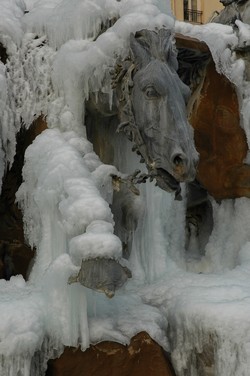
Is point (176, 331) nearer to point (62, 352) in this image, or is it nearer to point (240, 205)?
point (62, 352)

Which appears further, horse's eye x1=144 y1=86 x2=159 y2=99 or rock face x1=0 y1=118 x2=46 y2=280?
rock face x1=0 y1=118 x2=46 y2=280

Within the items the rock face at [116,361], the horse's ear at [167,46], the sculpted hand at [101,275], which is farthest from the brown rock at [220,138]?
the sculpted hand at [101,275]

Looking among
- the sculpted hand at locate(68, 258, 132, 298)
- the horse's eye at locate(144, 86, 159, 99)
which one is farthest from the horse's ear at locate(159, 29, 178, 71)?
the sculpted hand at locate(68, 258, 132, 298)

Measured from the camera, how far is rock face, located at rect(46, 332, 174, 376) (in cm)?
348

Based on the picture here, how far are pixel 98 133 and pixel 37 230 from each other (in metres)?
0.89

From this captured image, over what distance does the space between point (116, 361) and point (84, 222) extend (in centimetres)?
80

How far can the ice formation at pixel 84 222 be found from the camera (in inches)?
136

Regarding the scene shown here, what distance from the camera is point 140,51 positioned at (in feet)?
12.2

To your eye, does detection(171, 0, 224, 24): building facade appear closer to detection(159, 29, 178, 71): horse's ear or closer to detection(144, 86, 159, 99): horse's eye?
detection(159, 29, 178, 71): horse's ear

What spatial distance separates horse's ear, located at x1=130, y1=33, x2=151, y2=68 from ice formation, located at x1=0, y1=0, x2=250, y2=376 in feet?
1.00

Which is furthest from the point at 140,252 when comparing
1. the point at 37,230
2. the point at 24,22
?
the point at 24,22

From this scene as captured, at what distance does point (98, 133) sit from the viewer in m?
4.56

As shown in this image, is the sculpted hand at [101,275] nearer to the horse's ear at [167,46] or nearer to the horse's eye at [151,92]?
the horse's eye at [151,92]

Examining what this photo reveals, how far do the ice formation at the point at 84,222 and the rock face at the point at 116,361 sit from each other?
2.3 inches
